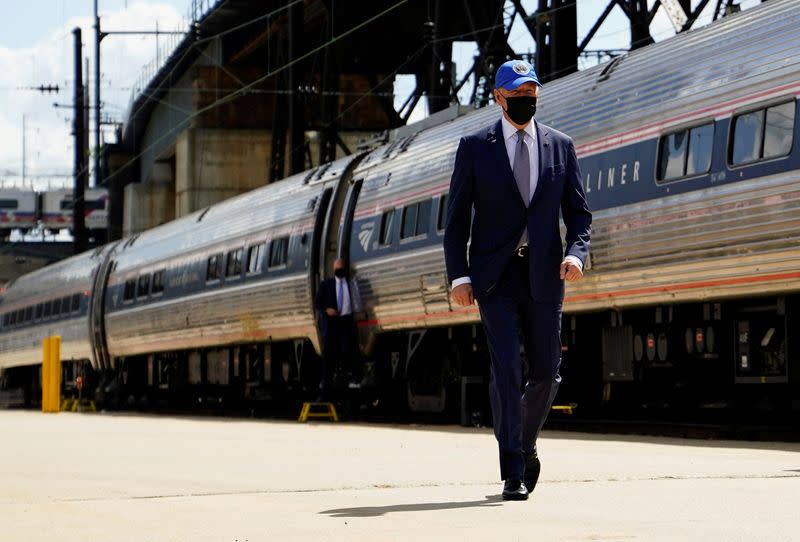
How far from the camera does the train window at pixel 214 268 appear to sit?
2769cm

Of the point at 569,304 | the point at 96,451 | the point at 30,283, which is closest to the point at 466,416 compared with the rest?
the point at 569,304

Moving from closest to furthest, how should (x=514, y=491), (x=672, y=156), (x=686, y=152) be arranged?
(x=514, y=491)
(x=686, y=152)
(x=672, y=156)

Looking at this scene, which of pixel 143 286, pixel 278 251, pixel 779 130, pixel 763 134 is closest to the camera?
pixel 779 130

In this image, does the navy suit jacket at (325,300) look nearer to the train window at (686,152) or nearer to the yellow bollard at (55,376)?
the train window at (686,152)

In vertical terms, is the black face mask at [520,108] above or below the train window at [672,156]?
below

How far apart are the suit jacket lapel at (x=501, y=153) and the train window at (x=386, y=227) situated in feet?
42.0

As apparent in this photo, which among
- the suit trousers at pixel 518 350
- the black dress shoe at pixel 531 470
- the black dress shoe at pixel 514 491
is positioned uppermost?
the suit trousers at pixel 518 350

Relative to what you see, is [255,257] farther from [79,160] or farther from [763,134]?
[79,160]

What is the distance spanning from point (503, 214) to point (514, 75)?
64 centimetres

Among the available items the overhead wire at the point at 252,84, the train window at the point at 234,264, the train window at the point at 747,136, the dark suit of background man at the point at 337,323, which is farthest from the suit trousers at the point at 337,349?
the train window at the point at 747,136

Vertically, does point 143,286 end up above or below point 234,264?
above

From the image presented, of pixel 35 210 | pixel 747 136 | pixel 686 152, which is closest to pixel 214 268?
pixel 686 152

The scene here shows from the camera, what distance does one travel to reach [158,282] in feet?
105

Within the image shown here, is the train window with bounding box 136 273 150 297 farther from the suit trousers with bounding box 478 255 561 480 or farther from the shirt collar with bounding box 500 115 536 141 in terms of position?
the suit trousers with bounding box 478 255 561 480
